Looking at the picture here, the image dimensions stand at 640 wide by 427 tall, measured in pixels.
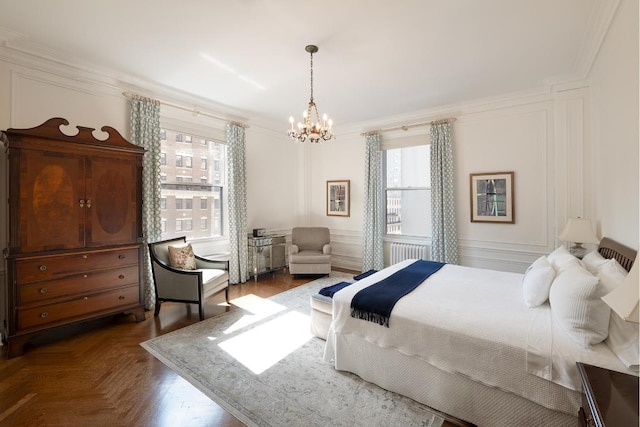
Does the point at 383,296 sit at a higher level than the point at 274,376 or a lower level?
higher

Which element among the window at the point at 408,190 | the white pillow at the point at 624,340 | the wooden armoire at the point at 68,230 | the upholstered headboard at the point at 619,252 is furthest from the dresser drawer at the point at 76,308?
the upholstered headboard at the point at 619,252

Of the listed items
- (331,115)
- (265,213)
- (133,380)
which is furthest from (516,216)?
(133,380)

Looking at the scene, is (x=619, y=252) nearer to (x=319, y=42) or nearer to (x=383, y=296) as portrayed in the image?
(x=383, y=296)

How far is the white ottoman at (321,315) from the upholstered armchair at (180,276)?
1434 mm

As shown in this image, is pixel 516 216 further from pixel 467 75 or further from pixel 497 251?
pixel 467 75

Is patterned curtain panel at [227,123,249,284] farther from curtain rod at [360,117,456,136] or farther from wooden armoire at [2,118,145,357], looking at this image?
curtain rod at [360,117,456,136]

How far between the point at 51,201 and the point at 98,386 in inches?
71.9

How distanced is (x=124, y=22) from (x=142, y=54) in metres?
0.58

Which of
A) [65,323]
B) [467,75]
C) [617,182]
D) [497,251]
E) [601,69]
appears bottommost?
[65,323]

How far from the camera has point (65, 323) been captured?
2.88m

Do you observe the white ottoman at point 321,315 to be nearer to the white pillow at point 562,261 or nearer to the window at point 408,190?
the white pillow at point 562,261

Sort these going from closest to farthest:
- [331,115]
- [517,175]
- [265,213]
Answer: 1. [517,175]
2. [331,115]
3. [265,213]

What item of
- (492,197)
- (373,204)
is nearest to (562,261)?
(492,197)

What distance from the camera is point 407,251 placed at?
17.2 feet
